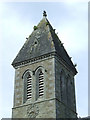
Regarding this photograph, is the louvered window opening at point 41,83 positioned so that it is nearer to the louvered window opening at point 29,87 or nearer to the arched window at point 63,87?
the louvered window opening at point 29,87

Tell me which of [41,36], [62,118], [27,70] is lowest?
[62,118]

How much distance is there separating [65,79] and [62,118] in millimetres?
3655

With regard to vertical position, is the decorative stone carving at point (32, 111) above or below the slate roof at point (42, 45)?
below

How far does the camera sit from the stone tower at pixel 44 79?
23.0m

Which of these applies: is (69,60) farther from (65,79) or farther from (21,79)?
(21,79)

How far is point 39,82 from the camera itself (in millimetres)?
24250

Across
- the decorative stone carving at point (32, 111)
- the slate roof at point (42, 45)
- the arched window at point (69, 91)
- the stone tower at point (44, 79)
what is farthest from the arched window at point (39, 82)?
the arched window at point (69, 91)

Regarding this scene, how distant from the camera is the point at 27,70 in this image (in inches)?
995

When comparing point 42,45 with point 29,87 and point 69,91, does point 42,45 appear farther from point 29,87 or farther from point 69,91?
point 69,91

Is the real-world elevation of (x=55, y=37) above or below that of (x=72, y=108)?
above

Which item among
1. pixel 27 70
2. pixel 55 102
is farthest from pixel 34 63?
pixel 55 102

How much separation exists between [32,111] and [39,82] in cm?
230

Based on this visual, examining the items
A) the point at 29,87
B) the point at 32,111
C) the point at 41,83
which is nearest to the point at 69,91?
the point at 41,83

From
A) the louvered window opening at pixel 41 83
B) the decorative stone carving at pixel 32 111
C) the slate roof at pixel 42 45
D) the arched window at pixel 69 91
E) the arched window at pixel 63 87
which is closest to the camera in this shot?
the decorative stone carving at pixel 32 111
